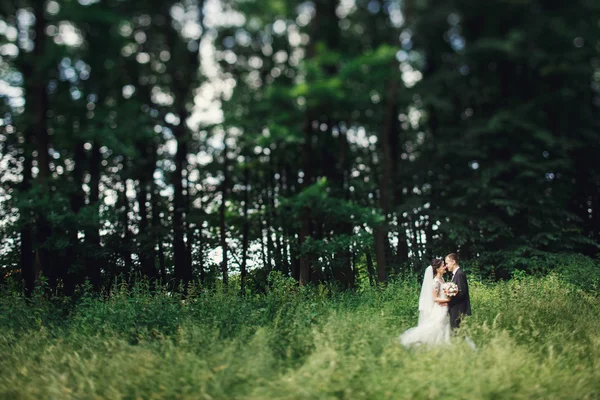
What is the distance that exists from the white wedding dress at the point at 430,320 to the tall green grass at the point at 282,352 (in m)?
0.34

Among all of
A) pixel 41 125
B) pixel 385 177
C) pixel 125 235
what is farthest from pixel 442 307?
pixel 41 125

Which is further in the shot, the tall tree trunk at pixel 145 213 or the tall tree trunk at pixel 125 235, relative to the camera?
the tall tree trunk at pixel 145 213

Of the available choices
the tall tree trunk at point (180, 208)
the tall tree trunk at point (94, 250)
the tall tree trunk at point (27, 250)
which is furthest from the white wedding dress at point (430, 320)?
the tall tree trunk at point (27, 250)

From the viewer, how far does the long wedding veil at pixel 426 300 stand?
327 inches

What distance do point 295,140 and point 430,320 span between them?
23.0 ft

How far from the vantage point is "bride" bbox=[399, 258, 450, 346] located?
7.89 m

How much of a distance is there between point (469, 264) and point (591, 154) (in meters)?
6.25

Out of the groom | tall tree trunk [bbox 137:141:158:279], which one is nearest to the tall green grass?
the groom

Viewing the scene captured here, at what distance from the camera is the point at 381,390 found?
5188 millimetres

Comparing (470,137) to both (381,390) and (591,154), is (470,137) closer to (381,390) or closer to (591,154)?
(591,154)

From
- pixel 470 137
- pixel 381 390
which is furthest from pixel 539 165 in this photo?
pixel 381 390

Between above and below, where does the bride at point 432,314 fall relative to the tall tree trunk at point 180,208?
below

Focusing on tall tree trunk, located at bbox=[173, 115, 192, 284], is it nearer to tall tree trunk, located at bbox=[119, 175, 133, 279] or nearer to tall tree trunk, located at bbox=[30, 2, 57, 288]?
tall tree trunk, located at bbox=[119, 175, 133, 279]

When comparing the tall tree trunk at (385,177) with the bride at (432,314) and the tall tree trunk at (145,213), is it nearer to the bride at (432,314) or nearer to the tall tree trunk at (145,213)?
the bride at (432,314)
